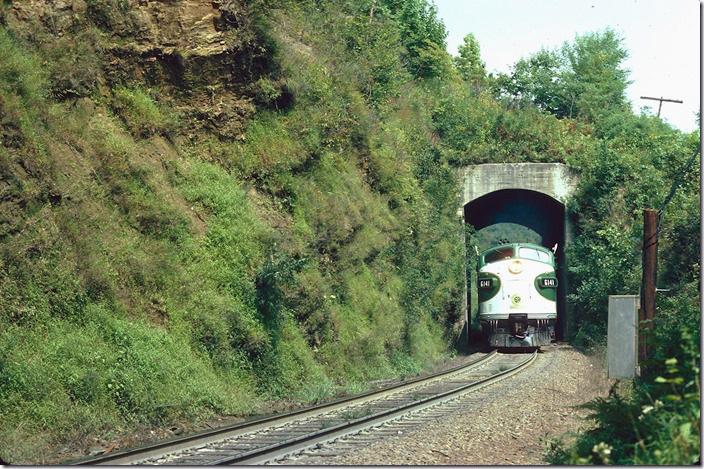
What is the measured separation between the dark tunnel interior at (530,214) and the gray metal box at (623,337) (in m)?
24.4

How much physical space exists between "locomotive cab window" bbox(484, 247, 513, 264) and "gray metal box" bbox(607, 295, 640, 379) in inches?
735

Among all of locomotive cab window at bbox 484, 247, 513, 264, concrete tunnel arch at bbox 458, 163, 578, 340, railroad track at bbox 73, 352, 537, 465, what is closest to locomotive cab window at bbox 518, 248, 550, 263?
locomotive cab window at bbox 484, 247, 513, 264

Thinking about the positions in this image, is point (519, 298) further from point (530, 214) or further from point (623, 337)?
point (623, 337)

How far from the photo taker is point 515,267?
32625 millimetres

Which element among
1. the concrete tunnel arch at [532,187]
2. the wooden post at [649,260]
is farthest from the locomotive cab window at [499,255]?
the wooden post at [649,260]

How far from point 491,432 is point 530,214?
32954 millimetres

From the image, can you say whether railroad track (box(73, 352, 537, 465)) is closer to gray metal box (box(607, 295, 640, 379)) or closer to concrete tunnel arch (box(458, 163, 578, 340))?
gray metal box (box(607, 295, 640, 379))

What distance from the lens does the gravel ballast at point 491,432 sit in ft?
34.8

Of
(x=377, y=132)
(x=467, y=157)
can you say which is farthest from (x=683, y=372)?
(x=467, y=157)

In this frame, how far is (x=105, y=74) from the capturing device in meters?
19.8

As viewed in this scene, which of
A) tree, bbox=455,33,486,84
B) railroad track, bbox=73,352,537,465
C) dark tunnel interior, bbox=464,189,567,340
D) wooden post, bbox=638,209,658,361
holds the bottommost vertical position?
railroad track, bbox=73,352,537,465

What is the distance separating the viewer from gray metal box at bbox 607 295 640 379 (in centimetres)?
1388

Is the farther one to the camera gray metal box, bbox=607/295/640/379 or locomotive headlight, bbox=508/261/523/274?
locomotive headlight, bbox=508/261/523/274

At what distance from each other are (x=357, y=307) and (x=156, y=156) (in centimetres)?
755
